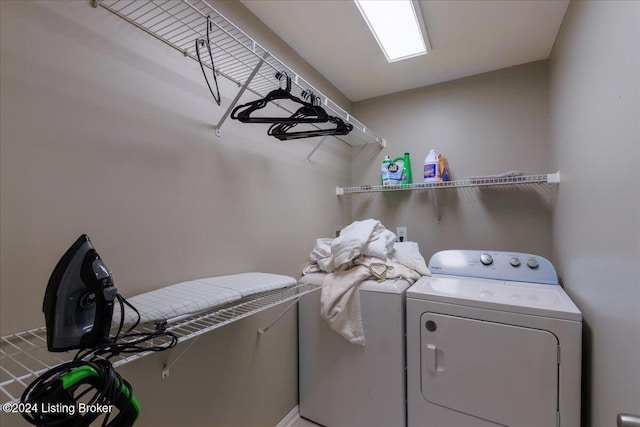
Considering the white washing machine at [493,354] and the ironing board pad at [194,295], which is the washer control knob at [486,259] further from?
the ironing board pad at [194,295]

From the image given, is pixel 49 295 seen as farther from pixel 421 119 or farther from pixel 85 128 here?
pixel 421 119

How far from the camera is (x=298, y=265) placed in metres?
1.95

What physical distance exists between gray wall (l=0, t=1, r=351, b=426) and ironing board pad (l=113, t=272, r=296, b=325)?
11 cm

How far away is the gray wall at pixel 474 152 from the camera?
2.03 metres

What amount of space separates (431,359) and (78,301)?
150 cm

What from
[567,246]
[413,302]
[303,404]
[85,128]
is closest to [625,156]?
[567,246]

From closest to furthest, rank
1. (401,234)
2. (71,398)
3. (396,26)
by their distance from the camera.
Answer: (71,398) < (396,26) < (401,234)

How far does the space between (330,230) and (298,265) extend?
19.7 inches

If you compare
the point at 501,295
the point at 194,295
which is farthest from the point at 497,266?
the point at 194,295

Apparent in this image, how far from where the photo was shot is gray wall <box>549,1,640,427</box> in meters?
0.83

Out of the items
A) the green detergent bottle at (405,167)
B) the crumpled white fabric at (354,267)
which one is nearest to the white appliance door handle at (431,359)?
the crumpled white fabric at (354,267)

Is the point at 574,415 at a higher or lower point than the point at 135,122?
lower

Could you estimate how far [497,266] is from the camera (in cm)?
184

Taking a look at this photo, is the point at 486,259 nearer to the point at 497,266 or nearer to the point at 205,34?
the point at 497,266
